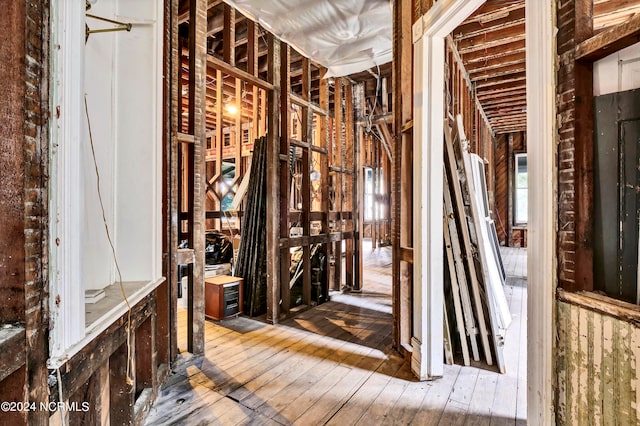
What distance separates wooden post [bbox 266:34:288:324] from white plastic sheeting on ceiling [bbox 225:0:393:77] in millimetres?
279

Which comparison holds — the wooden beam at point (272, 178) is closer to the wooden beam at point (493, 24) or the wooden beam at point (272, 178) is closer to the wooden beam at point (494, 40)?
the wooden beam at point (493, 24)

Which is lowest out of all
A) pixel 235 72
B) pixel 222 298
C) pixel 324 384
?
pixel 324 384

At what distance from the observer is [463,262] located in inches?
93.7

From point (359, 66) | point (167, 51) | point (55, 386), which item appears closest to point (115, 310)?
point (55, 386)

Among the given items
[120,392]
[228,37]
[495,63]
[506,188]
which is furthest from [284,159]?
[506,188]

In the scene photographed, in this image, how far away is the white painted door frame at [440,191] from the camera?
45.4 inches

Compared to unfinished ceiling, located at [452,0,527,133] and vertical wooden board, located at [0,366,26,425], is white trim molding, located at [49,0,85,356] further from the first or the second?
unfinished ceiling, located at [452,0,527,133]

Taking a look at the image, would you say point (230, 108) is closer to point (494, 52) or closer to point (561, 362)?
point (494, 52)

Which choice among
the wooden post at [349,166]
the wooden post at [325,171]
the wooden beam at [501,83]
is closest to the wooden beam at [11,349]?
the wooden post at [325,171]

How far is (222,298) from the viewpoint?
10.3 ft

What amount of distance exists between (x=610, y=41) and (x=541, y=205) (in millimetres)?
584

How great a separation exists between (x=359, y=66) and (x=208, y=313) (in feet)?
11.0

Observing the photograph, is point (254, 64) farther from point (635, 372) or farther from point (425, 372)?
point (635, 372)

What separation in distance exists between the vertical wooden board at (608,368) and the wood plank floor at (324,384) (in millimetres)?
782
